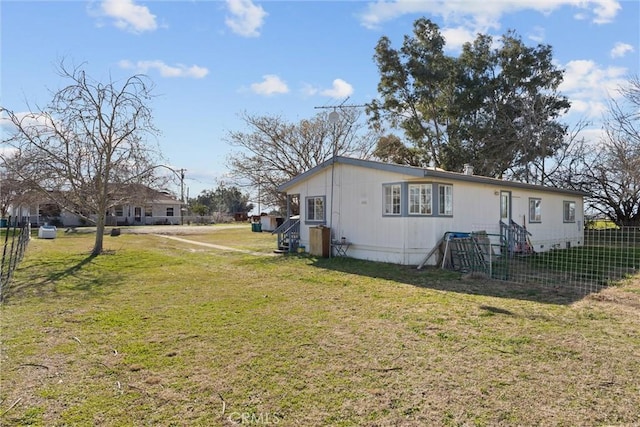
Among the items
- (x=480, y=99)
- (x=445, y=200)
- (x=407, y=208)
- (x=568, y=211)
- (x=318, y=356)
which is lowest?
(x=318, y=356)

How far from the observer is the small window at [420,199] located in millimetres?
11055

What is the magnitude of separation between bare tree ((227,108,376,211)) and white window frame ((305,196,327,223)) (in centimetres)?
1184

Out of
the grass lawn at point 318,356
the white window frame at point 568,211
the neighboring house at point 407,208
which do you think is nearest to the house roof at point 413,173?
the neighboring house at point 407,208

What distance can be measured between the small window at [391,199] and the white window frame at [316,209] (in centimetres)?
282

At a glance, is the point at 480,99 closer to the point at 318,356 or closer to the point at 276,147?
the point at 276,147

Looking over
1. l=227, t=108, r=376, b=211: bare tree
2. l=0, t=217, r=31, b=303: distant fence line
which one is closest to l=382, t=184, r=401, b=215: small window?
l=0, t=217, r=31, b=303: distant fence line

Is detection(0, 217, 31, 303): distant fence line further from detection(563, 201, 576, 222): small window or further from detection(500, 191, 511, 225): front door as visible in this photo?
detection(563, 201, 576, 222): small window

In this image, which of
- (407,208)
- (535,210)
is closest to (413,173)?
(407,208)

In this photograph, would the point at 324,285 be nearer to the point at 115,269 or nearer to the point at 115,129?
the point at 115,269

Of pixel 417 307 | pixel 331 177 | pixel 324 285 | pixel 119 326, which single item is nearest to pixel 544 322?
pixel 417 307

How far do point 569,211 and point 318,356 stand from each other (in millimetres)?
17433

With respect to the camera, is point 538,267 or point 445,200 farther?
point 445,200

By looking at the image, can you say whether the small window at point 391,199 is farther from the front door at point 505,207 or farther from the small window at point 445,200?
the front door at point 505,207

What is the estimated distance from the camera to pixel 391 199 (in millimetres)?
11523
